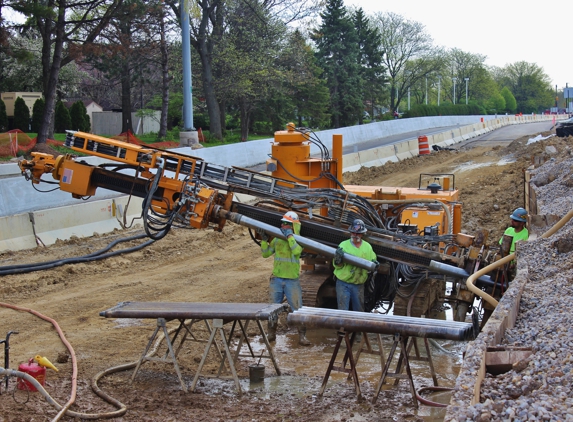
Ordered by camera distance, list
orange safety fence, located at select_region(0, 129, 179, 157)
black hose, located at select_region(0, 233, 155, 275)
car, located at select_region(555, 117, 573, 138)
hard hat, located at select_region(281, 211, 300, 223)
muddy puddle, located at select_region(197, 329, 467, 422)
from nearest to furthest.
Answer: muddy puddle, located at select_region(197, 329, 467, 422) → hard hat, located at select_region(281, 211, 300, 223) → black hose, located at select_region(0, 233, 155, 275) → orange safety fence, located at select_region(0, 129, 179, 157) → car, located at select_region(555, 117, 573, 138)

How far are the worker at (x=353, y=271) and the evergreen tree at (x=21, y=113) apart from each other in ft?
108

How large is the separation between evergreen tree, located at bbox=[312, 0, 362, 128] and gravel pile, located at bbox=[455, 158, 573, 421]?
4866 centimetres

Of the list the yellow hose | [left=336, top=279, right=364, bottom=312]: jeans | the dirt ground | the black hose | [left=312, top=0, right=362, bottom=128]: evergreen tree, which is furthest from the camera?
[left=312, top=0, right=362, bottom=128]: evergreen tree

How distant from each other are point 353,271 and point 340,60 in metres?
51.2

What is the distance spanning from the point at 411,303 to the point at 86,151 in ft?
17.6

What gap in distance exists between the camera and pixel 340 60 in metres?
59.7

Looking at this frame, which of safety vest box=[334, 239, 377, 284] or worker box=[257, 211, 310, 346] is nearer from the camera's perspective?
safety vest box=[334, 239, 377, 284]

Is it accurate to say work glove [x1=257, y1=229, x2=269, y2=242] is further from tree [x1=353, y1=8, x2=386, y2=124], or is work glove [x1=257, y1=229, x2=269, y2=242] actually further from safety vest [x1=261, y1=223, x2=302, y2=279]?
tree [x1=353, y1=8, x2=386, y2=124]

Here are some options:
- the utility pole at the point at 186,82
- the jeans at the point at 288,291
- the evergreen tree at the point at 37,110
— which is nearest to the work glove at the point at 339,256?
the jeans at the point at 288,291

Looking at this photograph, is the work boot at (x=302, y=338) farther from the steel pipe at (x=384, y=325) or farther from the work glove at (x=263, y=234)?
the steel pipe at (x=384, y=325)

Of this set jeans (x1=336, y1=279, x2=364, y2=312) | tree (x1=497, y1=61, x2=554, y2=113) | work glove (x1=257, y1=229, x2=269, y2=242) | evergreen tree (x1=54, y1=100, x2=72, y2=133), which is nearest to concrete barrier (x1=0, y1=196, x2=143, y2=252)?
work glove (x1=257, y1=229, x2=269, y2=242)

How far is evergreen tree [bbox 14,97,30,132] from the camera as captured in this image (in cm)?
3894

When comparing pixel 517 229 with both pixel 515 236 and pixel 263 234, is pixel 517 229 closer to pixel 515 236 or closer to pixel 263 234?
pixel 515 236

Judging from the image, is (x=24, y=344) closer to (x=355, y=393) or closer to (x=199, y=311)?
(x=199, y=311)
